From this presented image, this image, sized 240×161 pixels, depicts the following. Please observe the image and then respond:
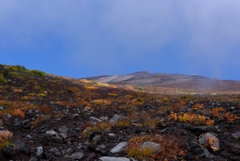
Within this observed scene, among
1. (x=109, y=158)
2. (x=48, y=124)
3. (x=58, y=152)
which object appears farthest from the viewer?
(x=48, y=124)

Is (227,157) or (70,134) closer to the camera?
(227,157)

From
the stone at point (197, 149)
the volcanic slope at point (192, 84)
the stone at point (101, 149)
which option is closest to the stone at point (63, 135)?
the stone at point (101, 149)

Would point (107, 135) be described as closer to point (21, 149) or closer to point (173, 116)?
point (21, 149)

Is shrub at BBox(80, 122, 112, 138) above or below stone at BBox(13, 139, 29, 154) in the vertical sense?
above

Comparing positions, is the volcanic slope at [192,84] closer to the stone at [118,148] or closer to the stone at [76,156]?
the stone at [118,148]

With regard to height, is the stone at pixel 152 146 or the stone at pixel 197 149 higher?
the stone at pixel 152 146

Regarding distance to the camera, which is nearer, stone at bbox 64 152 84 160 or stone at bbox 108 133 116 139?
stone at bbox 64 152 84 160

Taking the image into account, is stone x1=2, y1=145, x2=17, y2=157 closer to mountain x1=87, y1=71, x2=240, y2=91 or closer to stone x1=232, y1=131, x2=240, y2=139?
stone x1=232, y1=131, x2=240, y2=139

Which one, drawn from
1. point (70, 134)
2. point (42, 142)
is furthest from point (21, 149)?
point (70, 134)

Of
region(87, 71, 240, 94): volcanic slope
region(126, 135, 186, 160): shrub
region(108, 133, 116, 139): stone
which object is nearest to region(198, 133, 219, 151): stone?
region(126, 135, 186, 160): shrub

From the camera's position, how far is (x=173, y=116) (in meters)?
9.26

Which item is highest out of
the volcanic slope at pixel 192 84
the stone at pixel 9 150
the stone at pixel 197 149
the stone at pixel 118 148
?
the volcanic slope at pixel 192 84

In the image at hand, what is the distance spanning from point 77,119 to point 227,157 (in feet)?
22.7

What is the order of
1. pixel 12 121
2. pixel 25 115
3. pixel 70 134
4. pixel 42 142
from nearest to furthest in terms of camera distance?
pixel 42 142, pixel 70 134, pixel 12 121, pixel 25 115
